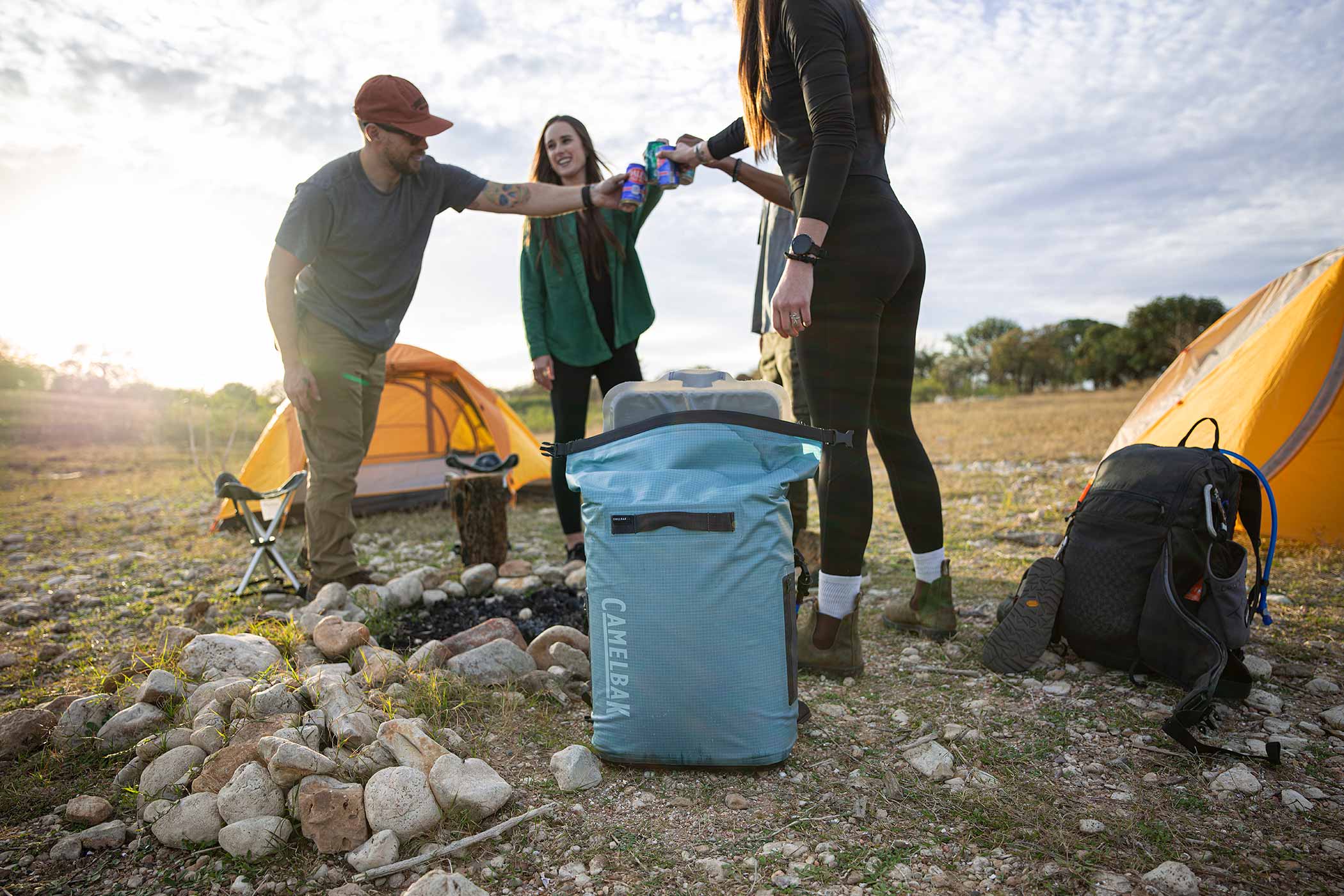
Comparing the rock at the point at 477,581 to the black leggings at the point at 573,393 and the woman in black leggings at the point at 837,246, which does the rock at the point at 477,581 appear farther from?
the woman in black leggings at the point at 837,246

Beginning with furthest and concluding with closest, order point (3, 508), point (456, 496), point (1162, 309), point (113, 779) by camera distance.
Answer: point (1162, 309)
point (3, 508)
point (456, 496)
point (113, 779)

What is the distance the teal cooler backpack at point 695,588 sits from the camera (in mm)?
1884

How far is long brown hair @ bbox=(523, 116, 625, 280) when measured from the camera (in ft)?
13.9

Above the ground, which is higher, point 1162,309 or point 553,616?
point 1162,309

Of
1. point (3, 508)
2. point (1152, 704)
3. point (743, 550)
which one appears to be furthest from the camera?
point (3, 508)

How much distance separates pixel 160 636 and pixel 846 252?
3291 millimetres

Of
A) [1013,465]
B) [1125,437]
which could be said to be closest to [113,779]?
[1125,437]

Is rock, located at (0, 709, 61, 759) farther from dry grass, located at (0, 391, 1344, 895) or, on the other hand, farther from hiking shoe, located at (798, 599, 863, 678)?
hiking shoe, located at (798, 599, 863, 678)

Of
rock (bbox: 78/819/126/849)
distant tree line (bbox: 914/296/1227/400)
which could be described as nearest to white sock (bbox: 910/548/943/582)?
rock (bbox: 78/819/126/849)

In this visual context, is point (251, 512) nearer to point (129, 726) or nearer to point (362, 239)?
point (362, 239)

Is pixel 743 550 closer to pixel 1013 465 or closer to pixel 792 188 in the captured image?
pixel 792 188

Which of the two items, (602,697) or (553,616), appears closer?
(602,697)

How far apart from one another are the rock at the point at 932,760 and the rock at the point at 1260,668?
1.21 metres

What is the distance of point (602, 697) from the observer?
2002mm
